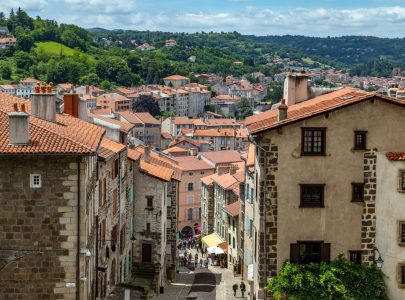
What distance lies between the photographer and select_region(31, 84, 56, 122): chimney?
32.8m

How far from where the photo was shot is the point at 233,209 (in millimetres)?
73562

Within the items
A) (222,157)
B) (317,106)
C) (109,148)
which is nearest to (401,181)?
(317,106)

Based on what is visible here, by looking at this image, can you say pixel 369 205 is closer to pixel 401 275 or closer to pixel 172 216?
pixel 401 275

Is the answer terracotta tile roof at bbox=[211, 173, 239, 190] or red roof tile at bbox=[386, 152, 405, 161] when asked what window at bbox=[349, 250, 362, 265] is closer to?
red roof tile at bbox=[386, 152, 405, 161]

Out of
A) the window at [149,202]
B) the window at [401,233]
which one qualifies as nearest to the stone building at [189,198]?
the window at [149,202]

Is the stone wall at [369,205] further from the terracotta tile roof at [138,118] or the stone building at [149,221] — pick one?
the terracotta tile roof at [138,118]

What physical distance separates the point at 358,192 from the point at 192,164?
89145 millimetres

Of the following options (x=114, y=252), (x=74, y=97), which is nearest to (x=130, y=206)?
(x=114, y=252)

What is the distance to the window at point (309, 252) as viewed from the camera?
31.1m

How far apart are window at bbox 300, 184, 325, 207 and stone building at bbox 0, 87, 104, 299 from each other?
8.58m

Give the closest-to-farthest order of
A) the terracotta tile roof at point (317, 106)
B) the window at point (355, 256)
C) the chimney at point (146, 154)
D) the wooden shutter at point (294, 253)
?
the terracotta tile roof at point (317, 106)
the wooden shutter at point (294, 253)
the window at point (355, 256)
the chimney at point (146, 154)

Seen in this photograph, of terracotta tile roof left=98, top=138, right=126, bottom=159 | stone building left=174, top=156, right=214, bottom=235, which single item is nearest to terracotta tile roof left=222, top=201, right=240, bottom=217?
terracotta tile roof left=98, top=138, right=126, bottom=159

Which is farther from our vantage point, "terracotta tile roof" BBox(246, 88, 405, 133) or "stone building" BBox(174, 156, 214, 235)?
"stone building" BBox(174, 156, 214, 235)

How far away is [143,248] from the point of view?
2206 inches
